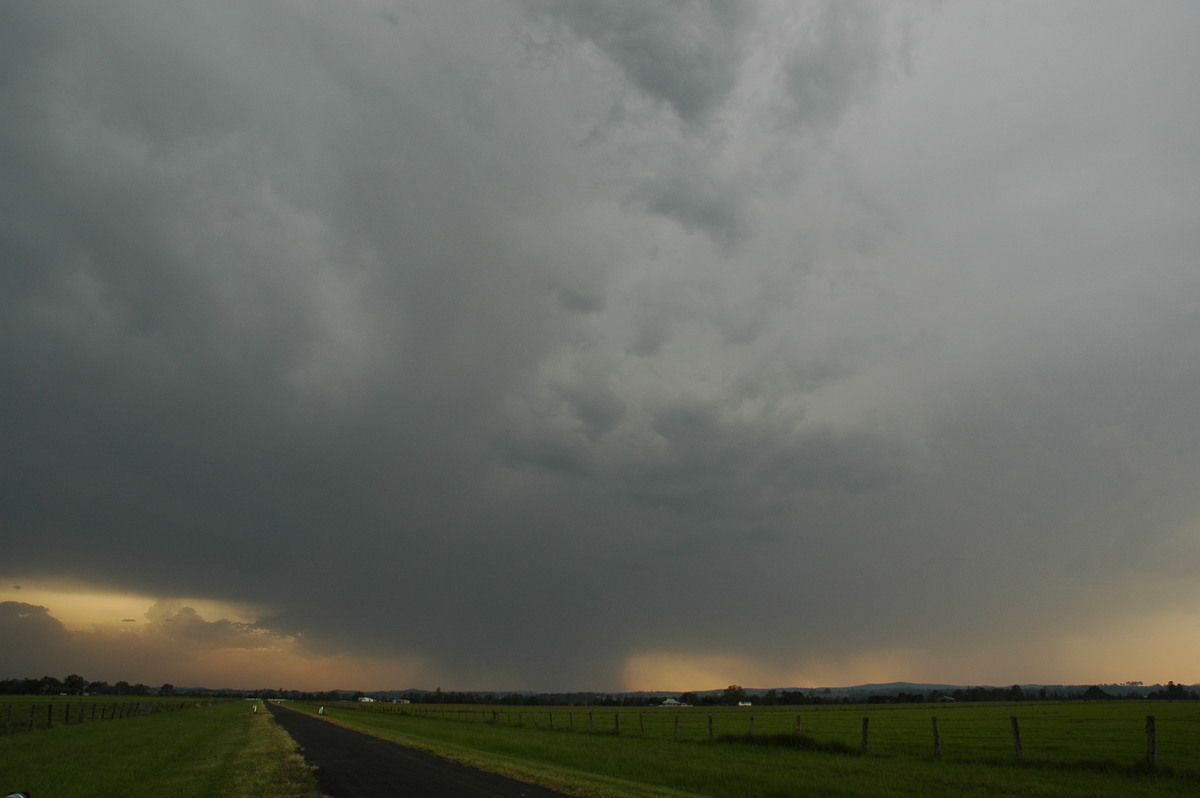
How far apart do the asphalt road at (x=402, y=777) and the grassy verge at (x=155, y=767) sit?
0.99 meters

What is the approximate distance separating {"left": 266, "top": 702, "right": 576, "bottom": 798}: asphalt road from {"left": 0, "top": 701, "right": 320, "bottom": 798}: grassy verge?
99 cm

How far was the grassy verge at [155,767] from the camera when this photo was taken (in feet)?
68.7

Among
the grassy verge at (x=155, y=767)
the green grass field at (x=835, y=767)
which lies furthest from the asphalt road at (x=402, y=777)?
the green grass field at (x=835, y=767)

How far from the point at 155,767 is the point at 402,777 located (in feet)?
38.6

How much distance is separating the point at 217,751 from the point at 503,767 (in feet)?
57.0

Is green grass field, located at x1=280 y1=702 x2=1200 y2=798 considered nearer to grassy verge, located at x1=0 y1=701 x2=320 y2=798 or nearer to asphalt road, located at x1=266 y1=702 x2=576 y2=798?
asphalt road, located at x1=266 y1=702 x2=576 y2=798

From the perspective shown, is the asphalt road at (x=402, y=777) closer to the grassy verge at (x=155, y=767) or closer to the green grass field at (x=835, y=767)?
the grassy verge at (x=155, y=767)

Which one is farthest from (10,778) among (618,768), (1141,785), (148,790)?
(1141,785)

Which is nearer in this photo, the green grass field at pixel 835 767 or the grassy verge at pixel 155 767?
the grassy verge at pixel 155 767

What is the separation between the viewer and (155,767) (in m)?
27.4

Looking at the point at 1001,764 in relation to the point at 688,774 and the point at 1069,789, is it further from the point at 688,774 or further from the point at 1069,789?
the point at 688,774

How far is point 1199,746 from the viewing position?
1385 inches

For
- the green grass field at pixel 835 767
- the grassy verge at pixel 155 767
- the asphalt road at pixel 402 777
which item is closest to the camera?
the asphalt road at pixel 402 777

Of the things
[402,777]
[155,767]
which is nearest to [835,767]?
[402,777]
